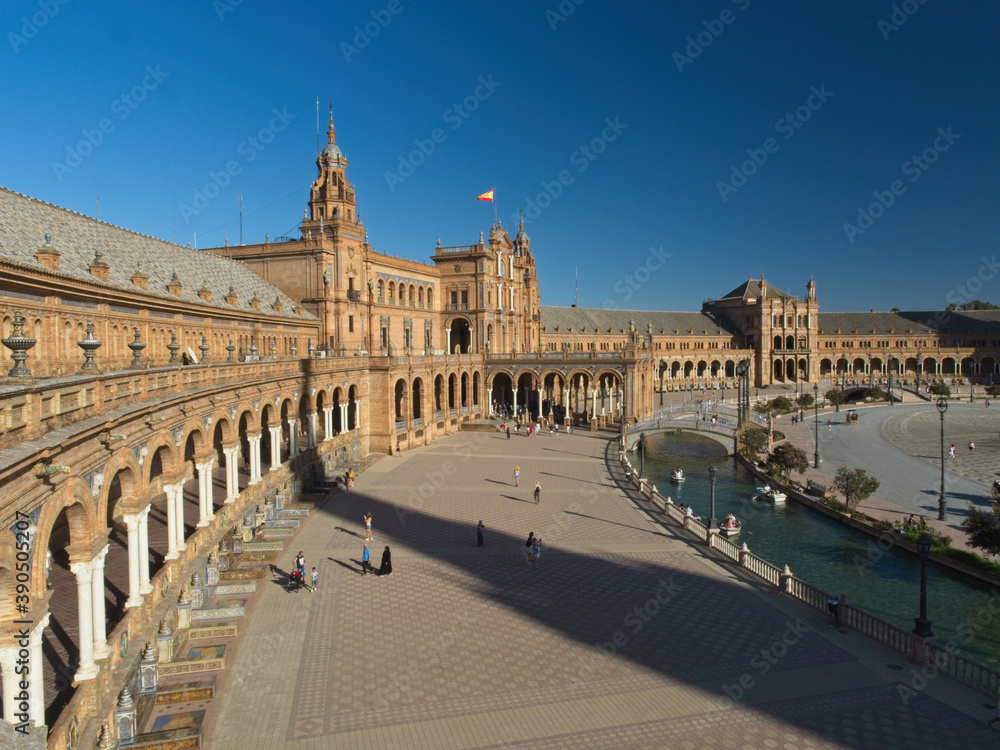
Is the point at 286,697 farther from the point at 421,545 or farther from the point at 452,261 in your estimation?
the point at 452,261

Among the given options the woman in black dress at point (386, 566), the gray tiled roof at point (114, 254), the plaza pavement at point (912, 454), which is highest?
the gray tiled roof at point (114, 254)

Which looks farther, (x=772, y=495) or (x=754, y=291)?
(x=754, y=291)

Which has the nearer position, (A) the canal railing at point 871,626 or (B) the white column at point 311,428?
(A) the canal railing at point 871,626

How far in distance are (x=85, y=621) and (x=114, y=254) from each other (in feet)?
78.4

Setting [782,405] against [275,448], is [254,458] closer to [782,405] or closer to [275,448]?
[275,448]

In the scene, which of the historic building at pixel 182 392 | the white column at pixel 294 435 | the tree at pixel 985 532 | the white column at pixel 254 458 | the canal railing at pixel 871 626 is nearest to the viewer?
the historic building at pixel 182 392

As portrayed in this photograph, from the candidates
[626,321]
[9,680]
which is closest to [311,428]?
[9,680]

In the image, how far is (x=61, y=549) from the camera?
2033 cm

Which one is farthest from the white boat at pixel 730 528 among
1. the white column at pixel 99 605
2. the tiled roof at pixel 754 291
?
the tiled roof at pixel 754 291

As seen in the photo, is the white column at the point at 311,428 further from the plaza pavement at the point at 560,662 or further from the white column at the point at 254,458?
the plaza pavement at the point at 560,662

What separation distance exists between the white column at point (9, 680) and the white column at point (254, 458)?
17.5 meters

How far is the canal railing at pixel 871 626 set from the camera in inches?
604

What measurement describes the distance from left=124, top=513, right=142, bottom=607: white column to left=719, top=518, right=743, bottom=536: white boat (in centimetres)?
2500

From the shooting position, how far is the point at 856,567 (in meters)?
27.6
